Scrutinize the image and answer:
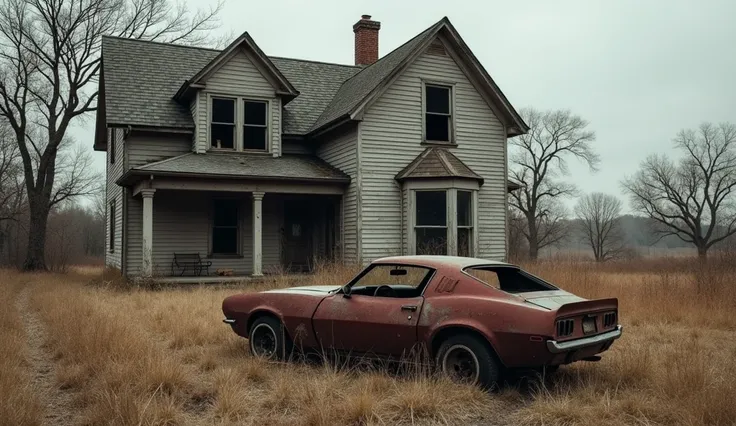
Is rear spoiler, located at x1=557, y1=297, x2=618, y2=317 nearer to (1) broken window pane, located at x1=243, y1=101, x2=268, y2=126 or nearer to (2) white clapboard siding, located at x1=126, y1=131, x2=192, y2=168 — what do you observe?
(1) broken window pane, located at x1=243, y1=101, x2=268, y2=126

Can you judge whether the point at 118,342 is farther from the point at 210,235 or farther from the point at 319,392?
the point at 210,235

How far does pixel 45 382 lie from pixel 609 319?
5679 millimetres

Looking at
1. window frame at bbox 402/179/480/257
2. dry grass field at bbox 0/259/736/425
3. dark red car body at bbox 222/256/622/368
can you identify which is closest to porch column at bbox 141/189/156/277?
dry grass field at bbox 0/259/736/425

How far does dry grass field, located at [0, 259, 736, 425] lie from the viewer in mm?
4777

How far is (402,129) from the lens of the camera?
56.6 feet

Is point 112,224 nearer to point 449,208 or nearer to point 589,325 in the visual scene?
point 449,208

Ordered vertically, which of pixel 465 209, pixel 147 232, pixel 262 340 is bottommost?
pixel 262 340

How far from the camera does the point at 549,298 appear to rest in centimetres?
585

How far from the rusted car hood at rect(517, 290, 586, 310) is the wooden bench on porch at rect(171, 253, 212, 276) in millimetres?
13194

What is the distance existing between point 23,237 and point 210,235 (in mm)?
34629

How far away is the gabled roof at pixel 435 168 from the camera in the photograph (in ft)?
53.8

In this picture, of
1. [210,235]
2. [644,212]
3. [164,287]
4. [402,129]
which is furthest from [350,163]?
[644,212]

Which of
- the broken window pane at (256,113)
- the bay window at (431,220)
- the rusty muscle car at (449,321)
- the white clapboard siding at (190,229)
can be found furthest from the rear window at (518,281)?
the broken window pane at (256,113)

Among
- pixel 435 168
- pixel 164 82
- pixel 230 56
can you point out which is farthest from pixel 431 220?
pixel 164 82
